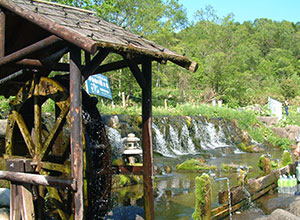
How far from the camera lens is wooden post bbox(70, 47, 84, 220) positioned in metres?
4.04

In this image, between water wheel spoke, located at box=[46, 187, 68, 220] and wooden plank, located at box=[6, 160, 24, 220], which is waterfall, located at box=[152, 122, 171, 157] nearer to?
water wheel spoke, located at box=[46, 187, 68, 220]

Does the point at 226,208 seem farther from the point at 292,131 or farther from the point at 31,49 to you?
the point at 292,131

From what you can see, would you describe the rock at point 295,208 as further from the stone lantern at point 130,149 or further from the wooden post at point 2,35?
the wooden post at point 2,35

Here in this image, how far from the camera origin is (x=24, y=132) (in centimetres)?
565

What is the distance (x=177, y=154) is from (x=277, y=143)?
7700 millimetres

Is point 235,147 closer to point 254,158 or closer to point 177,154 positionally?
point 254,158

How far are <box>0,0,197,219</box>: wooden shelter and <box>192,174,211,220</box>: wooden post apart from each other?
0.72m

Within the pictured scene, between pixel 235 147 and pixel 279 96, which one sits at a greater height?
pixel 279 96

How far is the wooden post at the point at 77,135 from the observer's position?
13.3ft

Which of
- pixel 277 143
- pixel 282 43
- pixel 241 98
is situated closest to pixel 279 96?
pixel 241 98

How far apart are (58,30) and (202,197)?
10.5 ft

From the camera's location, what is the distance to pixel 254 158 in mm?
15758

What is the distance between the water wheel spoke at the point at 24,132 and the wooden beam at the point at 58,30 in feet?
6.10

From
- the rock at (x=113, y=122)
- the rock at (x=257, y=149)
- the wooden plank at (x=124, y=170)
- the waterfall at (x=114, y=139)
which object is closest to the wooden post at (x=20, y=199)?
the wooden plank at (x=124, y=170)
